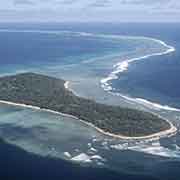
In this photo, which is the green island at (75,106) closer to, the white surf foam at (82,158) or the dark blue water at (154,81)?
the white surf foam at (82,158)

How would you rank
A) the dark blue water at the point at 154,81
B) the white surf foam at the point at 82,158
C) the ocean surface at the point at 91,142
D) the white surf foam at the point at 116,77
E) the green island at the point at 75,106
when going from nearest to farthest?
the ocean surface at the point at 91,142 → the white surf foam at the point at 82,158 → the green island at the point at 75,106 → the white surf foam at the point at 116,77 → the dark blue water at the point at 154,81

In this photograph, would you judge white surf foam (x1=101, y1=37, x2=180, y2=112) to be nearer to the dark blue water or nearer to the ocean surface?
the ocean surface

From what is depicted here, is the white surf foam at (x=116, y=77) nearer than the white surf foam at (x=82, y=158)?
No

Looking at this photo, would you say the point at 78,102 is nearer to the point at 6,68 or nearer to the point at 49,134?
the point at 49,134

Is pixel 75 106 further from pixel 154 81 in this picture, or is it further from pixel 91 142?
pixel 154 81

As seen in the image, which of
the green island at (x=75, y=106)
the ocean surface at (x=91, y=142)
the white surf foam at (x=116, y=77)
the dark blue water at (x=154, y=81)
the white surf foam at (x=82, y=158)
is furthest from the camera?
the dark blue water at (x=154, y=81)

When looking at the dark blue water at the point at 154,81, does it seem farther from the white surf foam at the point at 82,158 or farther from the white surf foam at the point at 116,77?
the white surf foam at the point at 82,158

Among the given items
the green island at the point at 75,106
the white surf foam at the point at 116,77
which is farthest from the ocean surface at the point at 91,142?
the green island at the point at 75,106

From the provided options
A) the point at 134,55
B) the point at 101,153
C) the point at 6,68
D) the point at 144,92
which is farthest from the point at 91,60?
the point at 101,153

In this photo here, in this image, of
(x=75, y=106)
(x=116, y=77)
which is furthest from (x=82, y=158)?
(x=116, y=77)

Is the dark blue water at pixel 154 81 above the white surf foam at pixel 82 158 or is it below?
below
